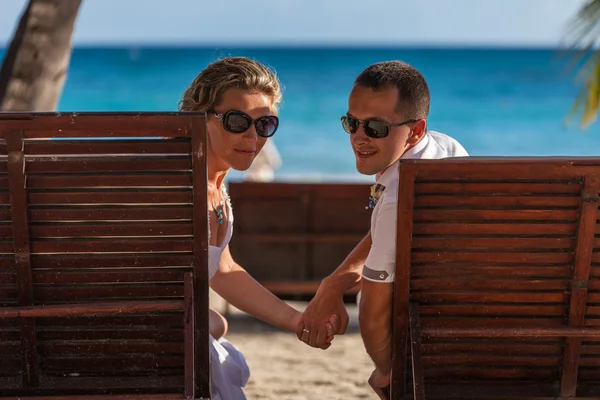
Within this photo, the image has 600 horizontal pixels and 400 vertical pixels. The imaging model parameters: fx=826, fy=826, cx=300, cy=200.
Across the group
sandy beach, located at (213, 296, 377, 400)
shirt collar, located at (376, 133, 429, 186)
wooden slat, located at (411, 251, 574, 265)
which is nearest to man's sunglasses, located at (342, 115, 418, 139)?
shirt collar, located at (376, 133, 429, 186)

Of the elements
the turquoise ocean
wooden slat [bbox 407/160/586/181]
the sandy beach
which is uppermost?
the turquoise ocean

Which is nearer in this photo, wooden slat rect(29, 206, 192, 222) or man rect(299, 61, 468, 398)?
wooden slat rect(29, 206, 192, 222)

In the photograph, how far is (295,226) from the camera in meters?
6.26

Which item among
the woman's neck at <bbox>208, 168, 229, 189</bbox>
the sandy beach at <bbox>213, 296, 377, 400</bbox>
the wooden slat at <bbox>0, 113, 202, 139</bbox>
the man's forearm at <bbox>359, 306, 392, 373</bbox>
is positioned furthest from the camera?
the sandy beach at <bbox>213, 296, 377, 400</bbox>

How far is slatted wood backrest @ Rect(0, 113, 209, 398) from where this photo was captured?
241 cm

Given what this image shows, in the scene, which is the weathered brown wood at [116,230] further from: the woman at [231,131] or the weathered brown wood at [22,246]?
the woman at [231,131]

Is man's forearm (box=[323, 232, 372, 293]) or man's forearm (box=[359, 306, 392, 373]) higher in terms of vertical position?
man's forearm (box=[323, 232, 372, 293])

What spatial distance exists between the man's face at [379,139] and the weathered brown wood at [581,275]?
0.71 meters

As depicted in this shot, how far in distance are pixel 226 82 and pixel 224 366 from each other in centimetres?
109

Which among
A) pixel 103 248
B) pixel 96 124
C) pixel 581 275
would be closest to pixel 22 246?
pixel 103 248

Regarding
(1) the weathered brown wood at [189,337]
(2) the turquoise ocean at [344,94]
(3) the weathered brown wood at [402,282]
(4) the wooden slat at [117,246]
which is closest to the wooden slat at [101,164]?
(4) the wooden slat at [117,246]

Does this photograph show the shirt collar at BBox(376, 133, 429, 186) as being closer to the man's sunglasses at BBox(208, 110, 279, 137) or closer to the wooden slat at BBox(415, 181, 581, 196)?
the wooden slat at BBox(415, 181, 581, 196)

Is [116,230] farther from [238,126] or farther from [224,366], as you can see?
[224,366]

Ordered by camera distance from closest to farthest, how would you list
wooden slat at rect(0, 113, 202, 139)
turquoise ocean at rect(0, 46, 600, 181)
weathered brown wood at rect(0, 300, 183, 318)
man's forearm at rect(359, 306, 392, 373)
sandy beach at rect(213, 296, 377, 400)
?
wooden slat at rect(0, 113, 202, 139), weathered brown wood at rect(0, 300, 183, 318), man's forearm at rect(359, 306, 392, 373), sandy beach at rect(213, 296, 377, 400), turquoise ocean at rect(0, 46, 600, 181)
